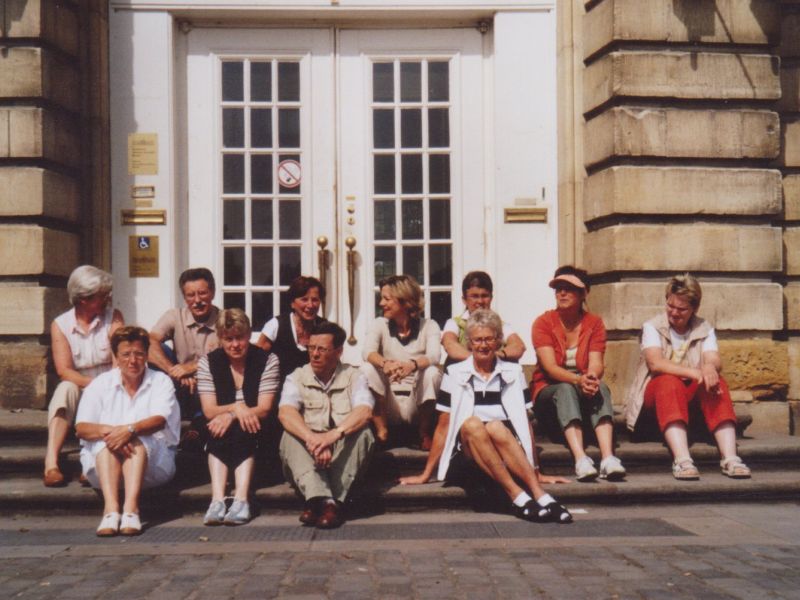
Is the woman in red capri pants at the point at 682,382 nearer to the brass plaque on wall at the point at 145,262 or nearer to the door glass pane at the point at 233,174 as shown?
the door glass pane at the point at 233,174

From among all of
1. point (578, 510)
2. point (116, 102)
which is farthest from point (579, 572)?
point (116, 102)

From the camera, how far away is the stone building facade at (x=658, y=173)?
26.3ft

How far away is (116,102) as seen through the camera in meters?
8.78

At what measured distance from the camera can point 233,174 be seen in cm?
904

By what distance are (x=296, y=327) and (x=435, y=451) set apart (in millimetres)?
1475

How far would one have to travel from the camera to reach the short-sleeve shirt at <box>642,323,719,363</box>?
731 cm

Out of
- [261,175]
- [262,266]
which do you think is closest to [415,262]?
[262,266]

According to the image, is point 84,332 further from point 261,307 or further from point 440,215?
point 440,215

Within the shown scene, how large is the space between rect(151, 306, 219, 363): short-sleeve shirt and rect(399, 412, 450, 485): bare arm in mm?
1823

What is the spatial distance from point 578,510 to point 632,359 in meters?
1.93

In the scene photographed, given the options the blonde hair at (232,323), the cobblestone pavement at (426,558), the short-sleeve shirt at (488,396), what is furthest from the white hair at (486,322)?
the blonde hair at (232,323)

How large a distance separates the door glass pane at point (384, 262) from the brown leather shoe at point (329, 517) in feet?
10.5

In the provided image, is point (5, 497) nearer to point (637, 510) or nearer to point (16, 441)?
point (16, 441)

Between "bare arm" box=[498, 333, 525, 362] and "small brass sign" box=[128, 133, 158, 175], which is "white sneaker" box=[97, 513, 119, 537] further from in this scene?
"small brass sign" box=[128, 133, 158, 175]
